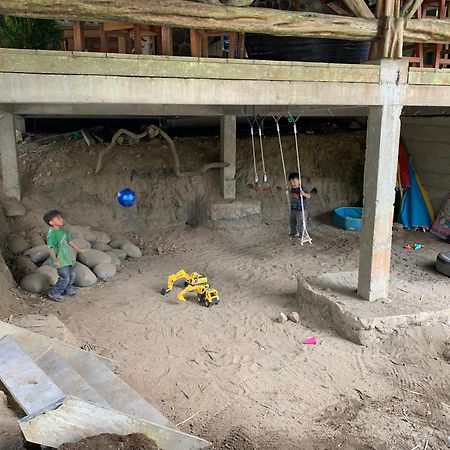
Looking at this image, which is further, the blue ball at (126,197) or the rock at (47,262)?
the blue ball at (126,197)

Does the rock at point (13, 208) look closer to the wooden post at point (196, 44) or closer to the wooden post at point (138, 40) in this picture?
the wooden post at point (138, 40)

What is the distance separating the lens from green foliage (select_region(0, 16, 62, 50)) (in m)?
6.24

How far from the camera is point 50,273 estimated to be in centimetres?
765

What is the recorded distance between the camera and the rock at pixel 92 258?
8.30 m

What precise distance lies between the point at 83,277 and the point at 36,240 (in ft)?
4.48

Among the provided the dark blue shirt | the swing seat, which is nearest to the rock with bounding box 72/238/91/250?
the dark blue shirt

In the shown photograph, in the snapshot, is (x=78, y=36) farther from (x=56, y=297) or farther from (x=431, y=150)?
(x=431, y=150)

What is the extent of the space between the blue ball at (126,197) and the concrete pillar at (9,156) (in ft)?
6.55

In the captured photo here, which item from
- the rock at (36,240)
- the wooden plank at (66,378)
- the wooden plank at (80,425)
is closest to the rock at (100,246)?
the rock at (36,240)

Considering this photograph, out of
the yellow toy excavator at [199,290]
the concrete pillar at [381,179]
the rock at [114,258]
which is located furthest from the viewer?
the rock at [114,258]

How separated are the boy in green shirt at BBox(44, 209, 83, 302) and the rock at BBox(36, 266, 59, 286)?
1.06 ft

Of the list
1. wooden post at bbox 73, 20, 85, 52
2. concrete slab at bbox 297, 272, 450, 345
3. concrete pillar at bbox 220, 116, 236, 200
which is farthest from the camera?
concrete pillar at bbox 220, 116, 236, 200

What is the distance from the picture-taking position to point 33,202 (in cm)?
923

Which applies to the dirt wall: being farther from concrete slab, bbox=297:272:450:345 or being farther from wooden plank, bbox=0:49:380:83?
wooden plank, bbox=0:49:380:83
